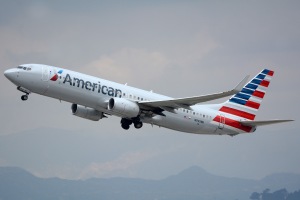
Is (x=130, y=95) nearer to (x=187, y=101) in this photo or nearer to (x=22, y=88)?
(x=187, y=101)

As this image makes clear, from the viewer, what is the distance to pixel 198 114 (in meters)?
64.6

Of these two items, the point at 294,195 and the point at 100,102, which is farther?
the point at 294,195

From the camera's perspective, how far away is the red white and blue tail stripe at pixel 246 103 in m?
66.9

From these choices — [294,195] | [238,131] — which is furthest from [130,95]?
[294,195]

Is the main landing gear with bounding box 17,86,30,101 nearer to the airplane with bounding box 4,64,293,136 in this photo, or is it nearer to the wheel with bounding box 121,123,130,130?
the airplane with bounding box 4,64,293,136

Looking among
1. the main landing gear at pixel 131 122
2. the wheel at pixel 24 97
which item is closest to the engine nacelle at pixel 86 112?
the main landing gear at pixel 131 122

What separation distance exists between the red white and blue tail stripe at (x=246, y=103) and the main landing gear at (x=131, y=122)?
8.77 meters

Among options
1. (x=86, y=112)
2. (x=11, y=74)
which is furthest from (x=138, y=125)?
(x=11, y=74)

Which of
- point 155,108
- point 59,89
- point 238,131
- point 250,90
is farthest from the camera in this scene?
point 250,90

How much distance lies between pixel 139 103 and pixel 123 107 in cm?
233

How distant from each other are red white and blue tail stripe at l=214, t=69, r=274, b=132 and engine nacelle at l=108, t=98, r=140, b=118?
35.1 feet

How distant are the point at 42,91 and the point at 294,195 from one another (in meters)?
104

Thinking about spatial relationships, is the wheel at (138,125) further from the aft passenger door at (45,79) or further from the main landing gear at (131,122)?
the aft passenger door at (45,79)

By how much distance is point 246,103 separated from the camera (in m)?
70.1
